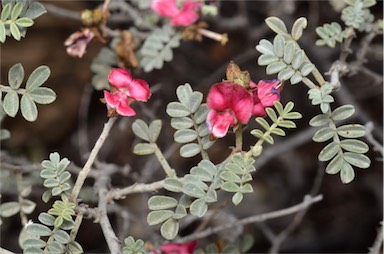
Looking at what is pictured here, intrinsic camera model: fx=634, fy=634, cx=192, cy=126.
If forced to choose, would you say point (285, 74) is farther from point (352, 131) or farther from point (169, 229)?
point (169, 229)

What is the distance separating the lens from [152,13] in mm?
1500

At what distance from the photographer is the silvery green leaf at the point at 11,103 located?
0.99 m

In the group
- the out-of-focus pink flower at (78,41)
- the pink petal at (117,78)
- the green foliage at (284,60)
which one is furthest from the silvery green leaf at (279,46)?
the out-of-focus pink flower at (78,41)

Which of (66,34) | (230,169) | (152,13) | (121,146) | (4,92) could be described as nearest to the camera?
(230,169)

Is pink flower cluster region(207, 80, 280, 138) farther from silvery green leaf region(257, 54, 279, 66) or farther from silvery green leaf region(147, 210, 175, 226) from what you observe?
silvery green leaf region(147, 210, 175, 226)

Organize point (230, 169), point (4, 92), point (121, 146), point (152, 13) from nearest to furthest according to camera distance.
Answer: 1. point (230, 169)
2. point (4, 92)
3. point (152, 13)
4. point (121, 146)

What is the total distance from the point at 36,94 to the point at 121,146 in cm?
125

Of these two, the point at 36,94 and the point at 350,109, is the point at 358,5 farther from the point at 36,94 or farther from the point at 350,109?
the point at 36,94

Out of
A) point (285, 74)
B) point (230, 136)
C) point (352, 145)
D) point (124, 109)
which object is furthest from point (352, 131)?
point (230, 136)

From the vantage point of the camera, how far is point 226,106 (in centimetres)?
96

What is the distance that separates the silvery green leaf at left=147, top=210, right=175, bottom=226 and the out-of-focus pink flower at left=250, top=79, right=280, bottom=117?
0.68 ft

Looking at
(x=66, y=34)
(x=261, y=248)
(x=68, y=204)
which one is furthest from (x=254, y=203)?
(x=68, y=204)

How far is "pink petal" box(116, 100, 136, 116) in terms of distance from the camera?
1.00 meters

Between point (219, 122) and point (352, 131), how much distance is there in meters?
0.20
